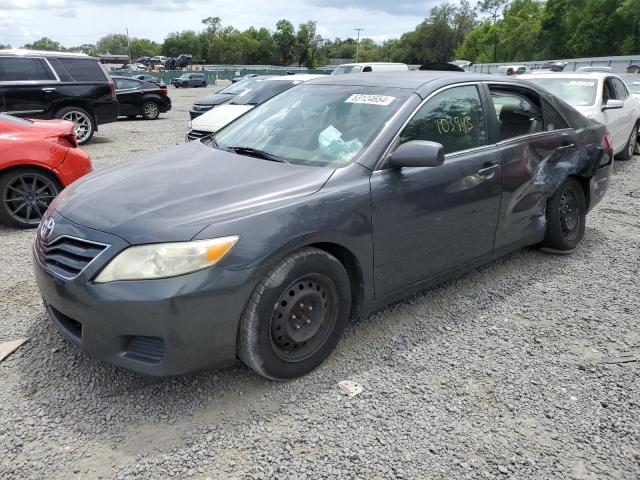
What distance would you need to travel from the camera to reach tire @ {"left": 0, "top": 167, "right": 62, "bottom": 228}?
18.1ft

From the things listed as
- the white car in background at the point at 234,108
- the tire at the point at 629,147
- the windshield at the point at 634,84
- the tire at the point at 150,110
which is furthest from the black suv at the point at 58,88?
the windshield at the point at 634,84

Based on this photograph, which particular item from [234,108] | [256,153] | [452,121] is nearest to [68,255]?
[256,153]

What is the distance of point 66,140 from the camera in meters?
5.96

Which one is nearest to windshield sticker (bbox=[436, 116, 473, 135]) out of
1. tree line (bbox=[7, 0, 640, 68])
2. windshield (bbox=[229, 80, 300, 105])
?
windshield (bbox=[229, 80, 300, 105])

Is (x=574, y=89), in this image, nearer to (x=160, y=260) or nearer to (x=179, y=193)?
(x=179, y=193)

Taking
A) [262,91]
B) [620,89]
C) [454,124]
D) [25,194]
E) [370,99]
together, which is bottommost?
[25,194]

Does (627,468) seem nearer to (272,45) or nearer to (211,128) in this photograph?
(211,128)

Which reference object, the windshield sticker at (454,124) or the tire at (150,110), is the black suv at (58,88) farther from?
the windshield sticker at (454,124)

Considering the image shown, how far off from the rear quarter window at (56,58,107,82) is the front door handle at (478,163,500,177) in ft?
33.1

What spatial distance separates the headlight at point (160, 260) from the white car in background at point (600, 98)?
684 centimetres

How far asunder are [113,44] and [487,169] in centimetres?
19350

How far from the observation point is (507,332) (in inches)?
144

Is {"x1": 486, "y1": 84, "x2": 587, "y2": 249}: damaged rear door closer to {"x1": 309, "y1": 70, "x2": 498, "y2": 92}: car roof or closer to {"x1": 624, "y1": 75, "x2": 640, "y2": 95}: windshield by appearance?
{"x1": 309, "y1": 70, "x2": 498, "y2": 92}: car roof

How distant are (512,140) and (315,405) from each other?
8.48 feet
